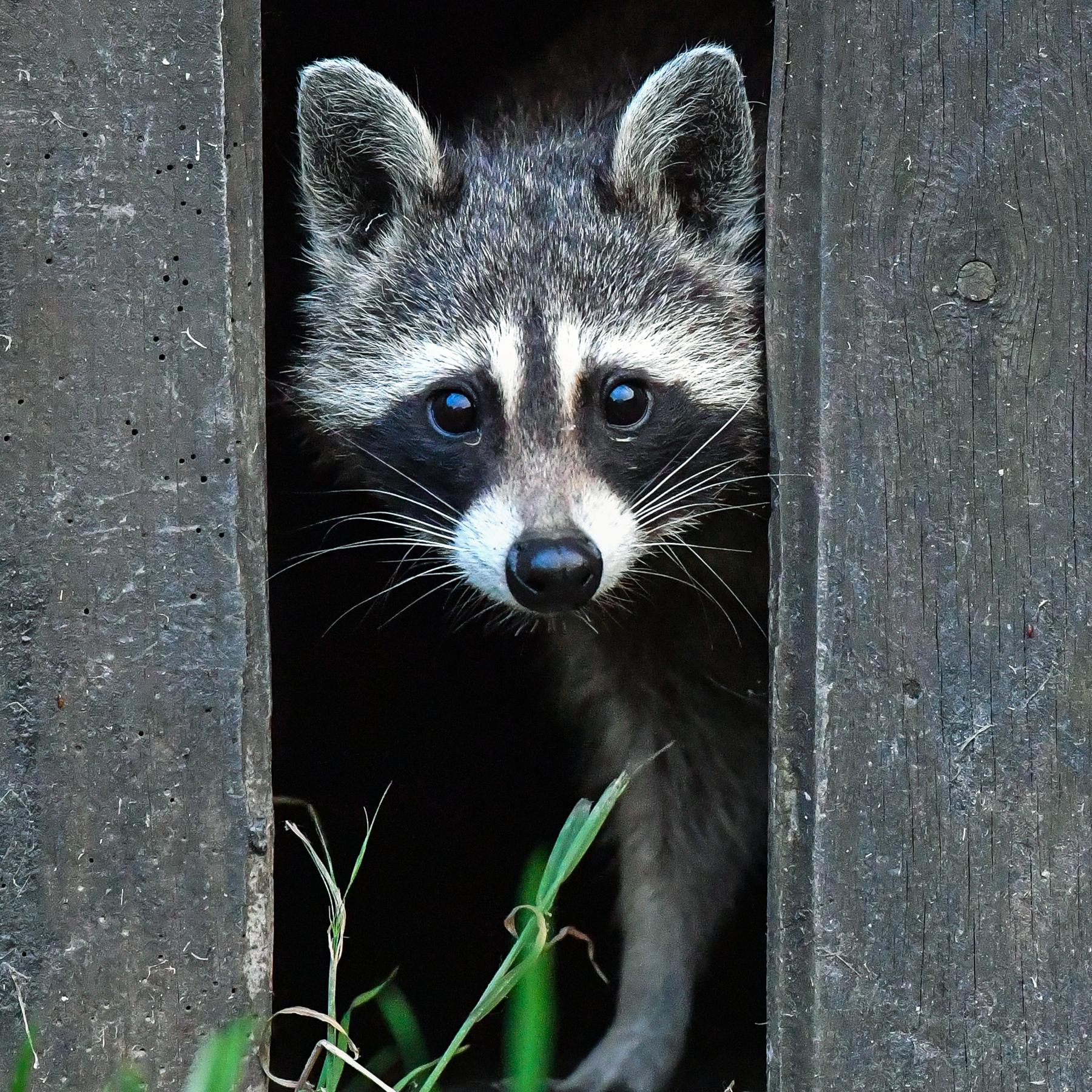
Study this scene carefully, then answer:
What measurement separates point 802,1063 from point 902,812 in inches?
17.1

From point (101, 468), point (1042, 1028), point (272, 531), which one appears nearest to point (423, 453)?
point (101, 468)

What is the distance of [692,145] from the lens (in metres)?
3.09

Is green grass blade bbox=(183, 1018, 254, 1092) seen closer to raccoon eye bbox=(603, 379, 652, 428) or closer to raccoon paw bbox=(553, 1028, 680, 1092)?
raccoon eye bbox=(603, 379, 652, 428)

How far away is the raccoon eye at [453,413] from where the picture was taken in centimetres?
300

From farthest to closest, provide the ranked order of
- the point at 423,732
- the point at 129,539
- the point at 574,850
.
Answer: the point at 423,732, the point at 129,539, the point at 574,850

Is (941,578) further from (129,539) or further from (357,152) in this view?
(357,152)

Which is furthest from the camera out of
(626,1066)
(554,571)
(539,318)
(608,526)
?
(626,1066)

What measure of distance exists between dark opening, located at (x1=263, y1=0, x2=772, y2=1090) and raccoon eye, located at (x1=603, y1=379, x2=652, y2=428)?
1.07 meters

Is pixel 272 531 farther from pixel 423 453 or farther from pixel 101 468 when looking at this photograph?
pixel 101 468

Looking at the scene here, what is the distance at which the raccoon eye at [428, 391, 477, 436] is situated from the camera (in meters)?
3.00

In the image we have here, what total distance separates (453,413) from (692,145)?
76 cm

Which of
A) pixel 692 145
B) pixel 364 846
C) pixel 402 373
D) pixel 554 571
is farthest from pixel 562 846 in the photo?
pixel 692 145

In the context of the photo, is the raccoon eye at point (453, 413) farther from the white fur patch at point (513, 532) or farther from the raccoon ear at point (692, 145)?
the raccoon ear at point (692, 145)

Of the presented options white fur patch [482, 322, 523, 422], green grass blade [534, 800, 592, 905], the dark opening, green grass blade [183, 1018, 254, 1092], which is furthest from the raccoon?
green grass blade [183, 1018, 254, 1092]
